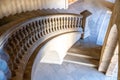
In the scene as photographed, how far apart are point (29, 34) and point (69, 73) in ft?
7.85

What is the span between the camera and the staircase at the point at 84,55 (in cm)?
626

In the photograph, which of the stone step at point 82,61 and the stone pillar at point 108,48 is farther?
the stone step at point 82,61

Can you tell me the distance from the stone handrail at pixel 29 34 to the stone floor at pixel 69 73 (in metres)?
1.30

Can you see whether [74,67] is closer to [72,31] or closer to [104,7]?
[72,31]

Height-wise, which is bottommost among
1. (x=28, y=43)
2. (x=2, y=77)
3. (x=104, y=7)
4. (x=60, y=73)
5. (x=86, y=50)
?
(x=60, y=73)

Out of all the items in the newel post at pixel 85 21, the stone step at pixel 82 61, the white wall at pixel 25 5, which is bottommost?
the stone step at pixel 82 61

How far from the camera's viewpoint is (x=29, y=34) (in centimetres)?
434

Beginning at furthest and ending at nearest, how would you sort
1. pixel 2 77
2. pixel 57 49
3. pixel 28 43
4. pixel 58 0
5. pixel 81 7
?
pixel 81 7 → pixel 58 0 → pixel 57 49 → pixel 28 43 → pixel 2 77

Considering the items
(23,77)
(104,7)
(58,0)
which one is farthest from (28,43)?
(104,7)

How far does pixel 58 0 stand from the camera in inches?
299

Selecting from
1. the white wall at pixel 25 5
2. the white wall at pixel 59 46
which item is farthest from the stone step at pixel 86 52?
the white wall at pixel 25 5

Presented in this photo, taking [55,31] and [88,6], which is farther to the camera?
[88,6]

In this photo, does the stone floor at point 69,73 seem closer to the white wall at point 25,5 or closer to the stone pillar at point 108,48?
the stone pillar at point 108,48

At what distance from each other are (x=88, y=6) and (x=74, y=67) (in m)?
3.80
